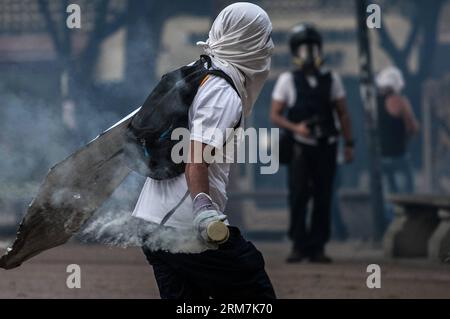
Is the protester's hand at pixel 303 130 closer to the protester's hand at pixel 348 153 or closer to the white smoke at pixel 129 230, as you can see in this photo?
the protester's hand at pixel 348 153

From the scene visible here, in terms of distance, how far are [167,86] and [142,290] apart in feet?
13.0

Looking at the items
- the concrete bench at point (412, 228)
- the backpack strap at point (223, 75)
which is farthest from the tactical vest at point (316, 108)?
A: the backpack strap at point (223, 75)

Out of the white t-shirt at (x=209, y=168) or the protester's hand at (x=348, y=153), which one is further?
the protester's hand at (x=348, y=153)

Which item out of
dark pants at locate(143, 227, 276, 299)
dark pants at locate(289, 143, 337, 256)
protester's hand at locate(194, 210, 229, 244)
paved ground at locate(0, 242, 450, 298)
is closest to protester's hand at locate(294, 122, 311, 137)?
dark pants at locate(289, 143, 337, 256)

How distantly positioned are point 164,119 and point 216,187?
326 millimetres

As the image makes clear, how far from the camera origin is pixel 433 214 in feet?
35.3

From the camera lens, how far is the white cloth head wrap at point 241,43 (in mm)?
4523

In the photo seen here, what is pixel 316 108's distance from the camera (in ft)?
32.8

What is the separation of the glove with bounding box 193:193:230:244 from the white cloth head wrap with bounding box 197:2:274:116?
53cm

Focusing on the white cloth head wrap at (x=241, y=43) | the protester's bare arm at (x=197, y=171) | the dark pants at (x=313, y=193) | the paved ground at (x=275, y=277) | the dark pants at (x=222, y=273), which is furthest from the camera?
the dark pants at (x=313, y=193)

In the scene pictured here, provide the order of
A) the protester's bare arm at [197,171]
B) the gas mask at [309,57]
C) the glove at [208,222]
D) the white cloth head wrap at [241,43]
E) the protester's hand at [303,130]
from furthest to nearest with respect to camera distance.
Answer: the gas mask at [309,57], the protester's hand at [303,130], the white cloth head wrap at [241,43], the protester's bare arm at [197,171], the glove at [208,222]

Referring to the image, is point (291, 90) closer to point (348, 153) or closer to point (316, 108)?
point (316, 108)

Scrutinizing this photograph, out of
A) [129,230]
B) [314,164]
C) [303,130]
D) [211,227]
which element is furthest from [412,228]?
[211,227]

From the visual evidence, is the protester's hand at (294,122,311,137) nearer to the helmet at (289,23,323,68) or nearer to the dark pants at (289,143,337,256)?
the dark pants at (289,143,337,256)
